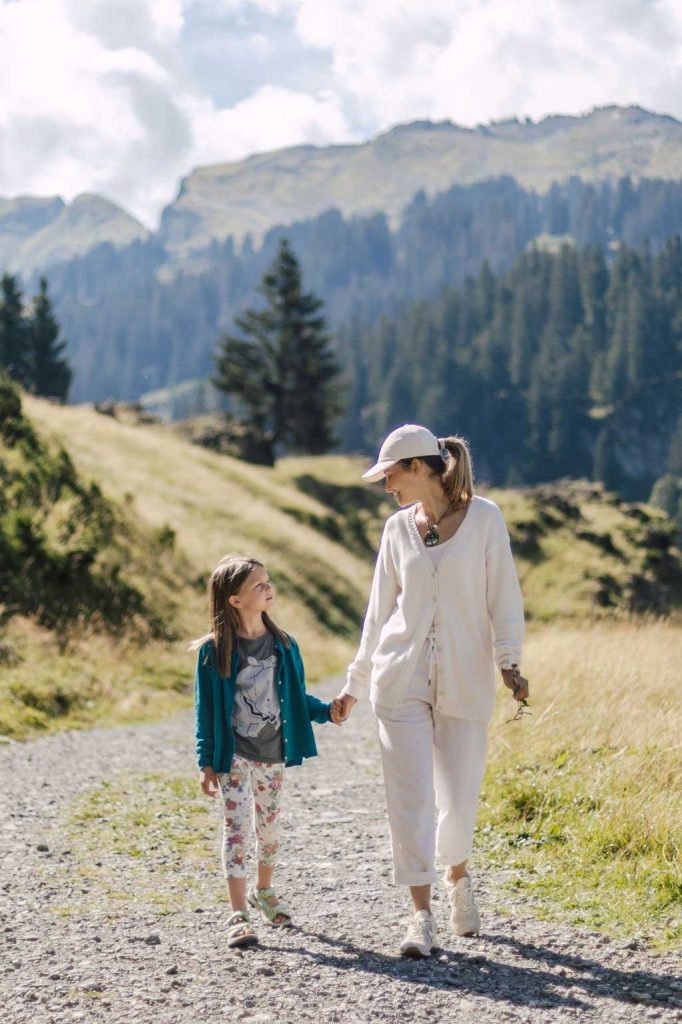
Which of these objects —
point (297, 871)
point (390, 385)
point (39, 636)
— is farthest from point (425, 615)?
point (390, 385)

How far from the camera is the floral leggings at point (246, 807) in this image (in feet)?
16.8

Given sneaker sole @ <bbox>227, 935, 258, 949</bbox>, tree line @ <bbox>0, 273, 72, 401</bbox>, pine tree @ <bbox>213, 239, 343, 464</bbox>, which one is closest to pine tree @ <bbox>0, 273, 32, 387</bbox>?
tree line @ <bbox>0, 273, 72, 401</bbox>

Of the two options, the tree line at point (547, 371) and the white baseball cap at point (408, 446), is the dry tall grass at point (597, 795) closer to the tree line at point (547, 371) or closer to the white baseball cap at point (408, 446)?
the white baseball cap at point (408, 446)

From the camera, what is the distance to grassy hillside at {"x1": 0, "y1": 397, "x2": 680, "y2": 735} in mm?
14117

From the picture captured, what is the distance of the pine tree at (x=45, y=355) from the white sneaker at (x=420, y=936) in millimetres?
69204

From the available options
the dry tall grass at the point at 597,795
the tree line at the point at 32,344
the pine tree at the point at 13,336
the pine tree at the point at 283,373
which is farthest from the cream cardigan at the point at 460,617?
the pine tree at the point at 13,336

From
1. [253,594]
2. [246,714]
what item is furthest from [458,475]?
[246,714]

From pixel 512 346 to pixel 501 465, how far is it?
2727 cm

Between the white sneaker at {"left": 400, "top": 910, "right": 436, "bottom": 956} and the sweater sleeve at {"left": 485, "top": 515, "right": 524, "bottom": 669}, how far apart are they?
121 centimetres

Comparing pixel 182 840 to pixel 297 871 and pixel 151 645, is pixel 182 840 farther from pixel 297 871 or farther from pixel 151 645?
pixel 151 645

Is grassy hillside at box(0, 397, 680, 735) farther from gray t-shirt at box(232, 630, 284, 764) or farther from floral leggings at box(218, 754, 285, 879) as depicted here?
gray t-shirt at box(232, 630, 284, 764)

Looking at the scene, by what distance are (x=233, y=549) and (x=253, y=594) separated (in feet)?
71.9

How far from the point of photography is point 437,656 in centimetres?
500

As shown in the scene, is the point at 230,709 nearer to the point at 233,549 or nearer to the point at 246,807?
the point at 246,807
